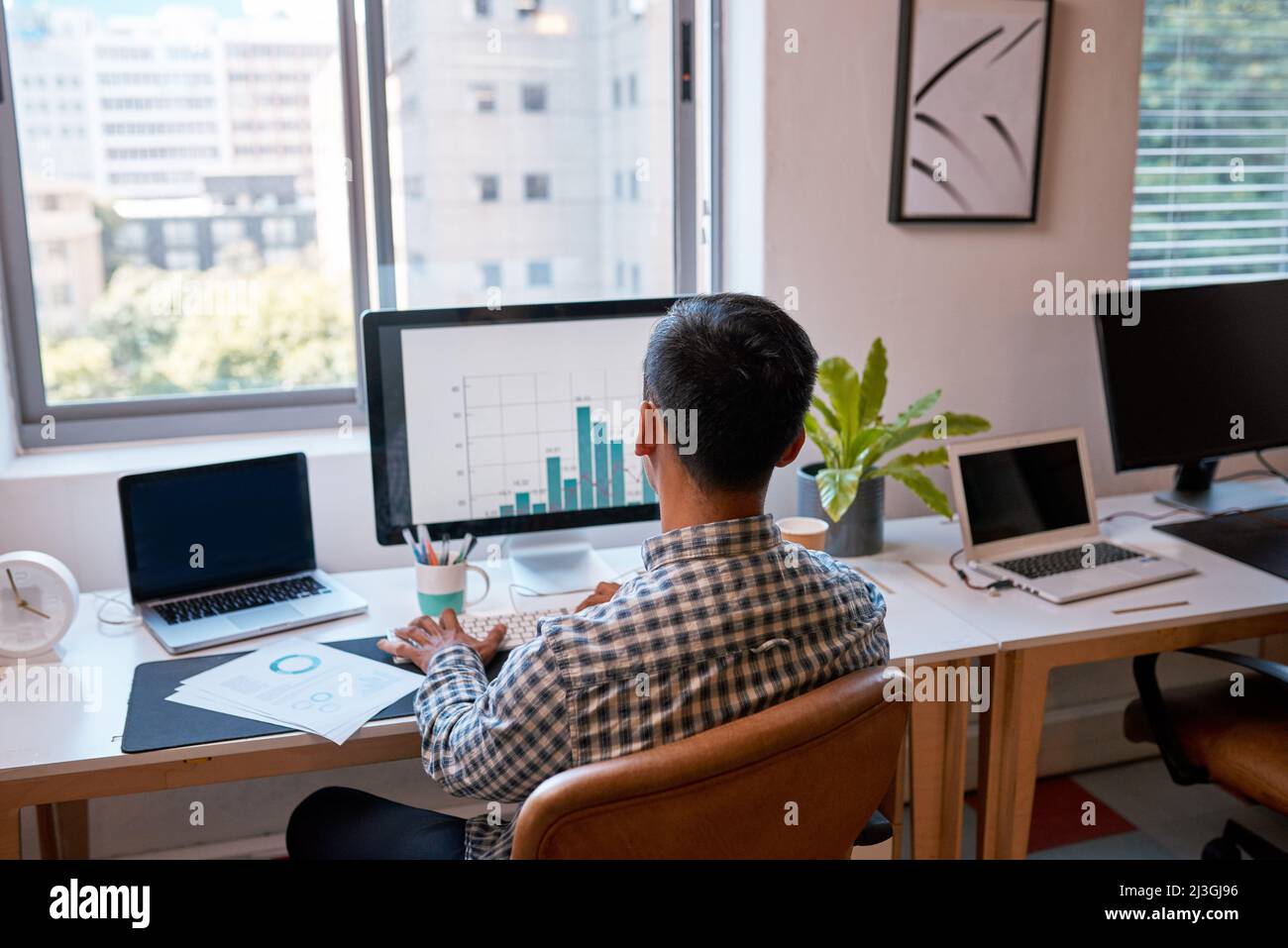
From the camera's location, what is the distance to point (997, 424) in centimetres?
262

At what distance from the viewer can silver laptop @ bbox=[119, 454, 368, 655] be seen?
1865 mm

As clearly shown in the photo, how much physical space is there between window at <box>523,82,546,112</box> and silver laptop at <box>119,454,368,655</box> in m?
0.98

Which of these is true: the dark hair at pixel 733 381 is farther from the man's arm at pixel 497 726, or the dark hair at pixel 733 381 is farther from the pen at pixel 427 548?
the pen at pixel 427 548

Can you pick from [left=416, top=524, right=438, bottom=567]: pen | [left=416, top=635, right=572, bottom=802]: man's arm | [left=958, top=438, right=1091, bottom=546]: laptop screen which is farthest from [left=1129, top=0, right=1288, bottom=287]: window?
[left=416, top=635, right=572, bottom=802]: man's arm

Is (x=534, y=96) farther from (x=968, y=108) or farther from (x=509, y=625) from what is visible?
(x=509, y=625)

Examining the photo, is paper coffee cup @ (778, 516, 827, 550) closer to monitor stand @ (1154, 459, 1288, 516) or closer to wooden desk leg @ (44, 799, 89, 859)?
monitor stand @ (1154, 459, 1288, 516)

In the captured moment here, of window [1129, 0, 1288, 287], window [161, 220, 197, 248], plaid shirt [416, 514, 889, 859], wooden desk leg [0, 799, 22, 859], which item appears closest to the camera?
plaid shirt [416, 514, 889, 859]

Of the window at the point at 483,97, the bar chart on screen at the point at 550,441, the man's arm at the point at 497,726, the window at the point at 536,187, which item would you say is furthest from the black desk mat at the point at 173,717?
the window at the point at 483,97

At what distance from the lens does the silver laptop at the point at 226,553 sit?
73.4 inches

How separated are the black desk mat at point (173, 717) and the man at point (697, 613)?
29 centimetres

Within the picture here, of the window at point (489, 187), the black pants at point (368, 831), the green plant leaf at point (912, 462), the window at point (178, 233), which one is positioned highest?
the window at point (489, 187)

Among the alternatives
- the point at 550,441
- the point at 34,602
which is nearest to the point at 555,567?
the point at 550,441

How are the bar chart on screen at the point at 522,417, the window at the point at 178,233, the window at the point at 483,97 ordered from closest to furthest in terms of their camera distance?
the bar chart on screen at the point at 522,417 < the window at the point at 178,233 < the window at the point at 483,97

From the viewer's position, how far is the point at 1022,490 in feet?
7.34
